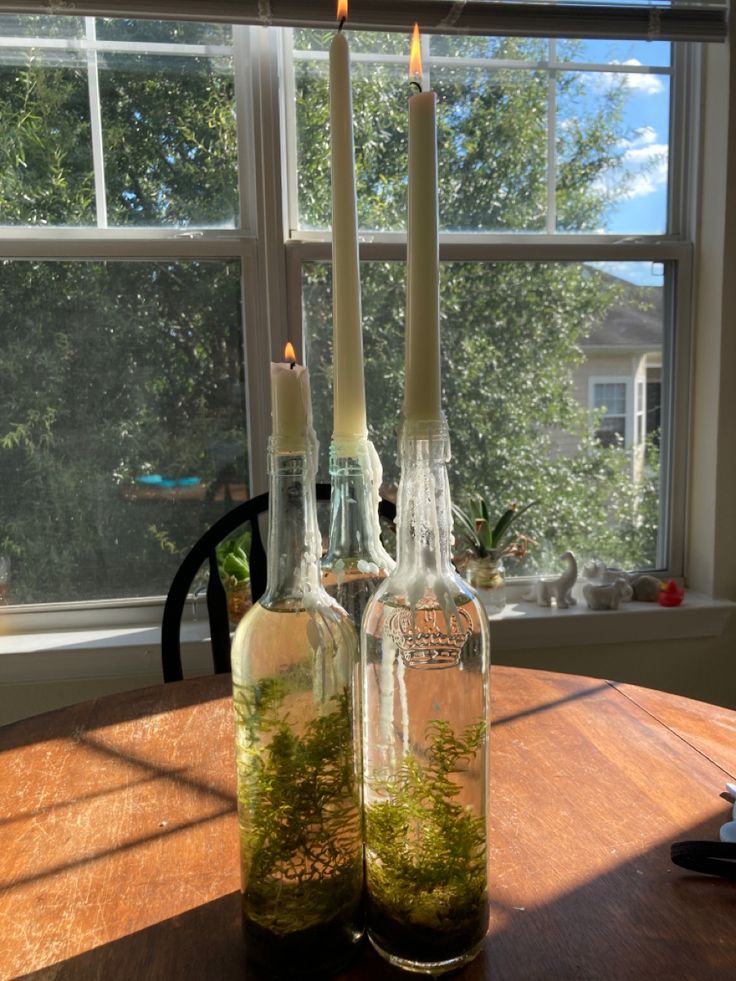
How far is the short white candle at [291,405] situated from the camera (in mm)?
414

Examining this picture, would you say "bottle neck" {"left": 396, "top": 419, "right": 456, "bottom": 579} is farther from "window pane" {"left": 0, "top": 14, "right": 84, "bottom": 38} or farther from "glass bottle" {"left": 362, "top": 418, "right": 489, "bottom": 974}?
"window pane" {"left": 0, "top": 14, "right": 84, "bottom": 38}

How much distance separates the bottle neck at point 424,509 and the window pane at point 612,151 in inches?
64.0

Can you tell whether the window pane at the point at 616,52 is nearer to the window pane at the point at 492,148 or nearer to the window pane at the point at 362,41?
the window pane at the point at 492,148

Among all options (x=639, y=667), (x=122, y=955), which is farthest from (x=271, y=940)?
(x=639, y=667)

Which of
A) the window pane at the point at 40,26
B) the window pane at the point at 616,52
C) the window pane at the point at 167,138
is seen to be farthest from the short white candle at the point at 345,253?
the window pane at the point at 616,52

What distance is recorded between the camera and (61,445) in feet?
5.73

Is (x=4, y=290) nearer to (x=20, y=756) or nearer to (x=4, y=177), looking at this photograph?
(x=4, y=177)

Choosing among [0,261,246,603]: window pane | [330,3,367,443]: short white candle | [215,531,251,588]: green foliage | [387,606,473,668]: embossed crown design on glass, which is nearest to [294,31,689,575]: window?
[0,261,246,603]: window pane

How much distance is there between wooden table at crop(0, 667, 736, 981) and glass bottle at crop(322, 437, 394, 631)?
23cm

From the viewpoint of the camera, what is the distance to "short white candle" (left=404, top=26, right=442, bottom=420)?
0.40 meters

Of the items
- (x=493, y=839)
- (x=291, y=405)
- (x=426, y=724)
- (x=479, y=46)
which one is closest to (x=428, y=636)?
(x=426, y=724)

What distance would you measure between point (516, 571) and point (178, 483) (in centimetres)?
86

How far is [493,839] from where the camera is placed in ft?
2.05

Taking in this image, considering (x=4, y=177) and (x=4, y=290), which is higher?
(x=4, y=177)
